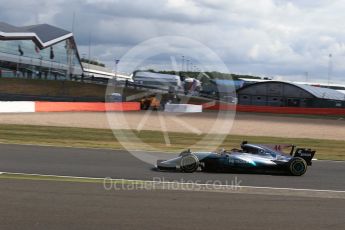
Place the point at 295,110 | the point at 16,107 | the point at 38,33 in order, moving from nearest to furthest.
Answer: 1. the point at 16,107
2. the point at 295,110
3. the point at 38,33

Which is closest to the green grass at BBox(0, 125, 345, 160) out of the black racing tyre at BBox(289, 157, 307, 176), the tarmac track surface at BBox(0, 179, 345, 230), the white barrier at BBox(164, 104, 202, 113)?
the black racing tyre at BBox(289, 157, 307, 176)

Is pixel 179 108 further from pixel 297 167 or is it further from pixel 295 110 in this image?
pixel 297 167

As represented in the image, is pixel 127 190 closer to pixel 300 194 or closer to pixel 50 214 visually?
pixel 50 214

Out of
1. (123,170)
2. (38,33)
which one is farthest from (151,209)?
(38,33)

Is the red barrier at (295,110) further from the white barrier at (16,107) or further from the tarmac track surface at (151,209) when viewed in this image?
the tarmac track surface at (151,209)

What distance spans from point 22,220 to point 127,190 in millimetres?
2705

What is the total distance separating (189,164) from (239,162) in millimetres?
1074

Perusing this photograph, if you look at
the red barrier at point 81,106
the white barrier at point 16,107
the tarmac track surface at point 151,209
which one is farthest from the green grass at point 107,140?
the red barrier at point 81,106

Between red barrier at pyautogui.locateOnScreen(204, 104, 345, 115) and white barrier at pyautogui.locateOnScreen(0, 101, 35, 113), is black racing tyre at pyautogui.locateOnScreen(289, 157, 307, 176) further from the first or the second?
red barrier at pyautogui.locateOnScreen(204, 104, 345, 115)

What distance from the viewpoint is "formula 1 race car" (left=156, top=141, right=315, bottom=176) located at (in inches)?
452

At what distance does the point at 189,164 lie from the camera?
11422mm

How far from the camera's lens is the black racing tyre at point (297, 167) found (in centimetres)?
1166

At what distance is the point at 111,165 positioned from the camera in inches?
494

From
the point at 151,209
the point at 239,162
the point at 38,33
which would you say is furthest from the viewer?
the point at 38,33
